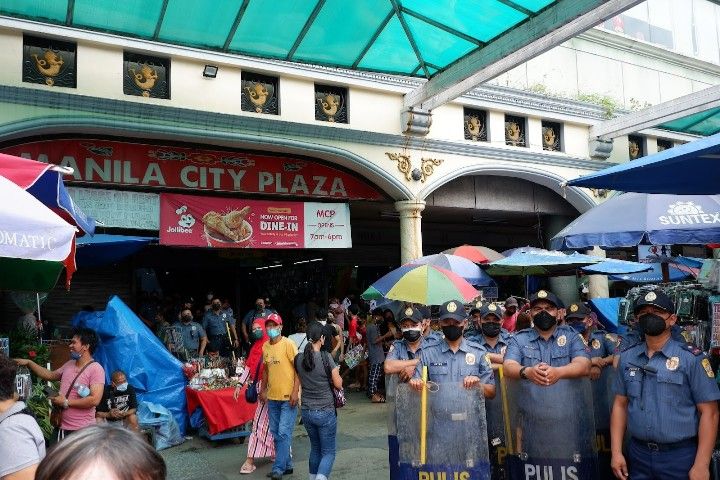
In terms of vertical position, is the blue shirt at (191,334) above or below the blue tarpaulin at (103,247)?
below

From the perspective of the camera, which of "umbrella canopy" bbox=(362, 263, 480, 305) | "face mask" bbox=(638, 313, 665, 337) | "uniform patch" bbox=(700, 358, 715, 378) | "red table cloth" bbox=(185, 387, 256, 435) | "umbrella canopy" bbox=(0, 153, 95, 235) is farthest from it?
"red table cloth" bbox=(185, 387, 256, 435)

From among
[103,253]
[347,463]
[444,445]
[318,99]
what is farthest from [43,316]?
[444,445]

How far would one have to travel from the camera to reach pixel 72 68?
33.9 ft

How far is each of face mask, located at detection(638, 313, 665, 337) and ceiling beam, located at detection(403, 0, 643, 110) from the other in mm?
6215

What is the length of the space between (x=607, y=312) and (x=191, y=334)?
8.10 metres

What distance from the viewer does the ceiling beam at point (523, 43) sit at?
9109mm

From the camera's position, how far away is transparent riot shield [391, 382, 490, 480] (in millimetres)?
4512

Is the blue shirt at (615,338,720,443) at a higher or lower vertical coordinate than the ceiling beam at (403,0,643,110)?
lower

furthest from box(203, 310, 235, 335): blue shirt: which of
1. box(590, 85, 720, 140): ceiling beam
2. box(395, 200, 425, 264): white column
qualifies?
box(590, 85, 720, 140): ceiling beam

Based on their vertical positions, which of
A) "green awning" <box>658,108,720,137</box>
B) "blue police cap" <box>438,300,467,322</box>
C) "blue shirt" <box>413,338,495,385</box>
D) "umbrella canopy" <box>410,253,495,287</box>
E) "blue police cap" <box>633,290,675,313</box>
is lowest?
"blue shirt" <box>413,338,495,385</box>

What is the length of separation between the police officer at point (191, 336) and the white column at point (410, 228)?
481cm

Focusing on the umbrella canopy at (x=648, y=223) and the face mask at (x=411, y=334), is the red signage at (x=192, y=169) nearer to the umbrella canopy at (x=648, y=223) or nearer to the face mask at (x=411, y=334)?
the umbrella canopy at (x=648, y=223)

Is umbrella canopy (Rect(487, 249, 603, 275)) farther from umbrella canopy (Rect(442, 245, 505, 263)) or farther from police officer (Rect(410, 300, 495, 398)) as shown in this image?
police officer (Rect(410, 300, 495, 398))

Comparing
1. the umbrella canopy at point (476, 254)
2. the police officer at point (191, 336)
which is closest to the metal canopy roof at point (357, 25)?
the umbrella canopy at point (476, 254)
